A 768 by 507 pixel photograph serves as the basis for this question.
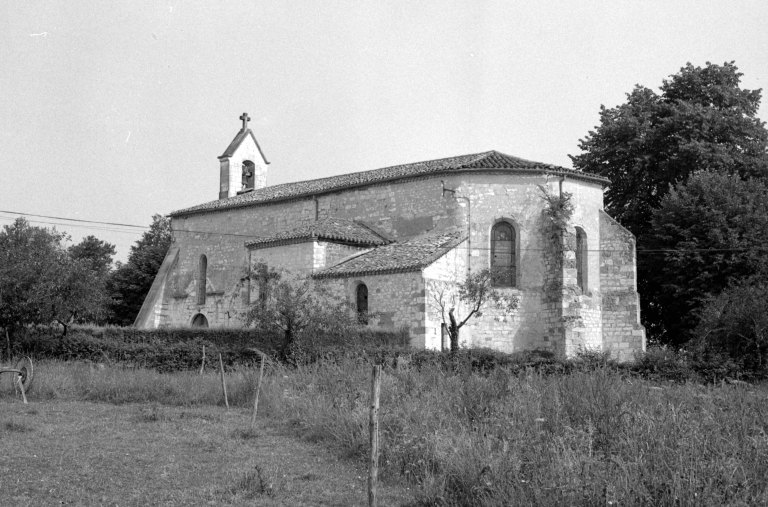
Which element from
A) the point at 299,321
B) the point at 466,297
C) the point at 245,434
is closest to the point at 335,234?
the point at 466,297

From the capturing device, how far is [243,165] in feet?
151

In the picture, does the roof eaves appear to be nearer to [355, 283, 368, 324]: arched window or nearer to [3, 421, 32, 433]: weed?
[355, 283, 368, 324]: arched window

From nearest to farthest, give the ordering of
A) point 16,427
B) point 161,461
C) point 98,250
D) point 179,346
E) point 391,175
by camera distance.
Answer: point 161,461, point 16,427, point 179,346, point 391,175, point 98,250

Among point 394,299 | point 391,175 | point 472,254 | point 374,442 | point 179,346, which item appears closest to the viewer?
point 374,442

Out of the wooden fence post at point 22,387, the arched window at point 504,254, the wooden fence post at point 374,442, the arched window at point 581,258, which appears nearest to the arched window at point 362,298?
the arched window at point 504,254

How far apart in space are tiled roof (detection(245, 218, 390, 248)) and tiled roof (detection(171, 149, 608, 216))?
6.97ft

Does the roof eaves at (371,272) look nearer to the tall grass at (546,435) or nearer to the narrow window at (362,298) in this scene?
the narrow window at (362,298)

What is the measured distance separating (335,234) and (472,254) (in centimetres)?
537

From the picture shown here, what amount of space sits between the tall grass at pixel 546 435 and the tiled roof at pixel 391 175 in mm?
15942

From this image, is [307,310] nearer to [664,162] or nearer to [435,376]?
[435,376]

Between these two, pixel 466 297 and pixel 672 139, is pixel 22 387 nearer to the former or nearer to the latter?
pixel 466 297

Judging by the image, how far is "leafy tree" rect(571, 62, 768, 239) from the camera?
36.0 m

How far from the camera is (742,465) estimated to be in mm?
9523

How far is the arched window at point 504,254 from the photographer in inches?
1232
